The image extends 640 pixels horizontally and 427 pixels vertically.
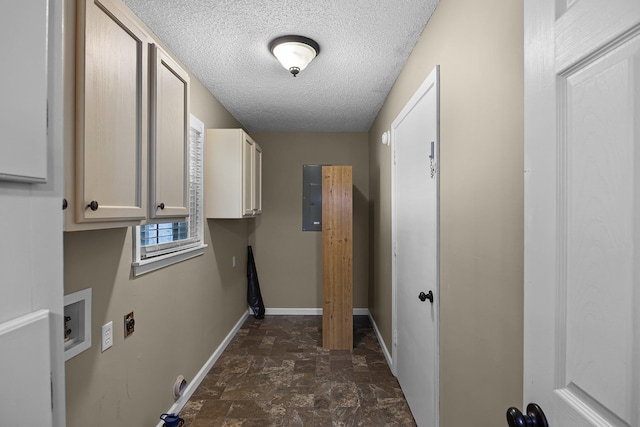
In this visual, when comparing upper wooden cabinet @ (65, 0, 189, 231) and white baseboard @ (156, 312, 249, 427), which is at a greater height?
upper wooden cabinet @ (65, 0, 189, 231)

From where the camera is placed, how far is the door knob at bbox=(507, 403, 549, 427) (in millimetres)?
687

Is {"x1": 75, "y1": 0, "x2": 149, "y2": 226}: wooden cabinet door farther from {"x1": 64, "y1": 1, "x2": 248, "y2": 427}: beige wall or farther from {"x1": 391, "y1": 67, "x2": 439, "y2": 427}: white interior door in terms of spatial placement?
{"x1": 391, "y1": 67, "x2": 439, "y2": 427}: white interior door

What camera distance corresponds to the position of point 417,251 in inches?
83.7

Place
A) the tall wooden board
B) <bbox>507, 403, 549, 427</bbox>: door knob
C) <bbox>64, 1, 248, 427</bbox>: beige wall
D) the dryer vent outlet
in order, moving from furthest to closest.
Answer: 1. the tall wooden board
2. the dryer vent outlet
3. <bbox>64, 1, 248, 427</bbox>: beige wall
4. <bbox>507, 403, 549, 427</bbox>: door knob

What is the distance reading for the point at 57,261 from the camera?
0.63 m

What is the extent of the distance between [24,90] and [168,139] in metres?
1.03

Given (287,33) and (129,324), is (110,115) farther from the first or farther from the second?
(287,33)

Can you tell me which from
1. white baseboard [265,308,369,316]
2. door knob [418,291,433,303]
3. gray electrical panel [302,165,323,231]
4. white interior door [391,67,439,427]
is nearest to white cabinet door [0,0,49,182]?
white interior door [391,67,439,427]

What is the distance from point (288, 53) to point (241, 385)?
8.36 ft

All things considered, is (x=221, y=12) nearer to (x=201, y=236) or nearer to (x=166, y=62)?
(x=166, y=62)

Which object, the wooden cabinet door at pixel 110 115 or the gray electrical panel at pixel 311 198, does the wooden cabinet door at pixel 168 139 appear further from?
the gray electrical panel at pixel 311 198

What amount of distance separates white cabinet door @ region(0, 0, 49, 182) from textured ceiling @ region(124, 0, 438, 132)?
4.61 feet

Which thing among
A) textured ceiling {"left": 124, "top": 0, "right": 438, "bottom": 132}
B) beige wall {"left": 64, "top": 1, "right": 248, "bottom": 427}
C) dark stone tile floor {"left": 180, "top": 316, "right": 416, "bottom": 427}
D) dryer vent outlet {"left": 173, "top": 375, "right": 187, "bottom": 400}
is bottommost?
dark stone tile floor {"left": 180, "top": 316, "right": 416, "bottom": 427}

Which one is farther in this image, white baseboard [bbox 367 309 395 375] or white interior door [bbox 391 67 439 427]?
white baseboard [bbox 367 309 395 375]
